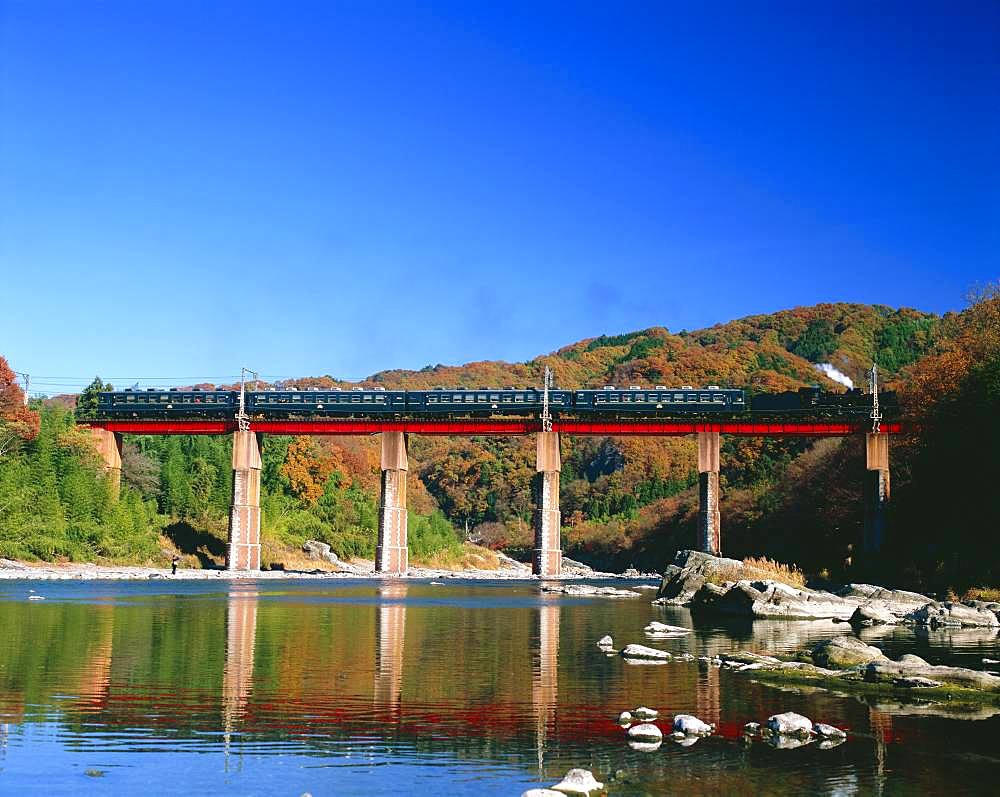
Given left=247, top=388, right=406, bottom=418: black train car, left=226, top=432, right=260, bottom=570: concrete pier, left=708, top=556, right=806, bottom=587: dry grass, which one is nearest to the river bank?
left=226, top=432, right=260, bottom=570: concrete pier

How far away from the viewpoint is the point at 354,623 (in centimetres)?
4322

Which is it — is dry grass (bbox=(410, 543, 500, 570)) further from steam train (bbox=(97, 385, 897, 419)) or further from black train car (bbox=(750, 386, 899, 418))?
black train car (bbox=(750, 386, 899, 418))

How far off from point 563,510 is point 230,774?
6210 inches

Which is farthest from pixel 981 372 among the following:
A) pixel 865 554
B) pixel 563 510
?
pixel 563 510

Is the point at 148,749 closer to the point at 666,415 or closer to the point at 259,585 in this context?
the point at 259,585

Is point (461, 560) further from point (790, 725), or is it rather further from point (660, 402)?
point (790, 725)

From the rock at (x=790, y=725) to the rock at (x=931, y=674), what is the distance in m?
6.84

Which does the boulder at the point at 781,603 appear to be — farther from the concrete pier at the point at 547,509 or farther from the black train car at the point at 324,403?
the black train car at the point at 324,403

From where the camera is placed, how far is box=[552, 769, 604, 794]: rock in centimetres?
1527

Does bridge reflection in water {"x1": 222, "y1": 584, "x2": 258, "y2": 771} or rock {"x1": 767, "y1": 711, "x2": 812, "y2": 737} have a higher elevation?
rock {"x1": 767, "y1": 711, "x2": 812, "y2": 737}

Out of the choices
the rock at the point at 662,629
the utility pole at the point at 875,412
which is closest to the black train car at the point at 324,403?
the utility pole at the point at 875,412

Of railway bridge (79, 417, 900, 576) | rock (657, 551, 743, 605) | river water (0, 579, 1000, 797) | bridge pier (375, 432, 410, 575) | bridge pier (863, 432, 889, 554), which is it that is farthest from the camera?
bridge pier (375, 432, 410, 575)

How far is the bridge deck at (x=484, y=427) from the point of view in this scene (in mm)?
98062

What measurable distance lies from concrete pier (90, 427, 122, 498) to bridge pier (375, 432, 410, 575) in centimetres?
2342
